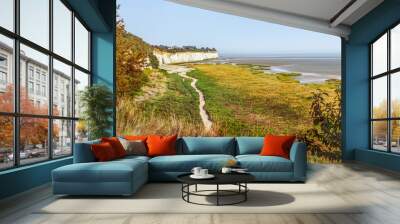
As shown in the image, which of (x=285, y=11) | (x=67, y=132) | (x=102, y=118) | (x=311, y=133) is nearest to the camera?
(x=67, y=132)

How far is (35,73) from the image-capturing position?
20.7 ft

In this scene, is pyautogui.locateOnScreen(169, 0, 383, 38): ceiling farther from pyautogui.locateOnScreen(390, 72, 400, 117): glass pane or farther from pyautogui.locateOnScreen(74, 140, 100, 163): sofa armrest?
pyautogui.locateOnScreen(74, 140, 100, 163): sofa armrest

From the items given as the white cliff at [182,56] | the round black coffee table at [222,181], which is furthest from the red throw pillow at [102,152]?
the white cliff at [182,56]

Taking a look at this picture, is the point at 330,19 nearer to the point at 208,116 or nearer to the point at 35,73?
the point at 208,116

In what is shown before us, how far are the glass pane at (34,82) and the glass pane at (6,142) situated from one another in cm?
47

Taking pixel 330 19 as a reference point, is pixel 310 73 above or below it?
below

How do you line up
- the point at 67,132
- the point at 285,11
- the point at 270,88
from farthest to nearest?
the point at 270,88 < the point at 285,11 < the point at 67,132

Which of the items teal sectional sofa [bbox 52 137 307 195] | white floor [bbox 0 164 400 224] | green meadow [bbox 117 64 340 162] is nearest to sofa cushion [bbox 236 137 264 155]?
teal sectional sofa [bbox 52 137 307 195]

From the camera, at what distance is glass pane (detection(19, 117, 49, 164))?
5880 millimetres

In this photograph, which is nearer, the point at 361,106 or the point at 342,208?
the point at 342,208

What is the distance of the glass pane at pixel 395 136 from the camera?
27.9 ft

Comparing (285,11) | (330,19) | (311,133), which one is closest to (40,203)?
(285,11)

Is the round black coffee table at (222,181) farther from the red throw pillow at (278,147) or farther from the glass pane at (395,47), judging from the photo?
the glass pane at (395,47)

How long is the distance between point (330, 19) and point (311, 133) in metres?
3.61
